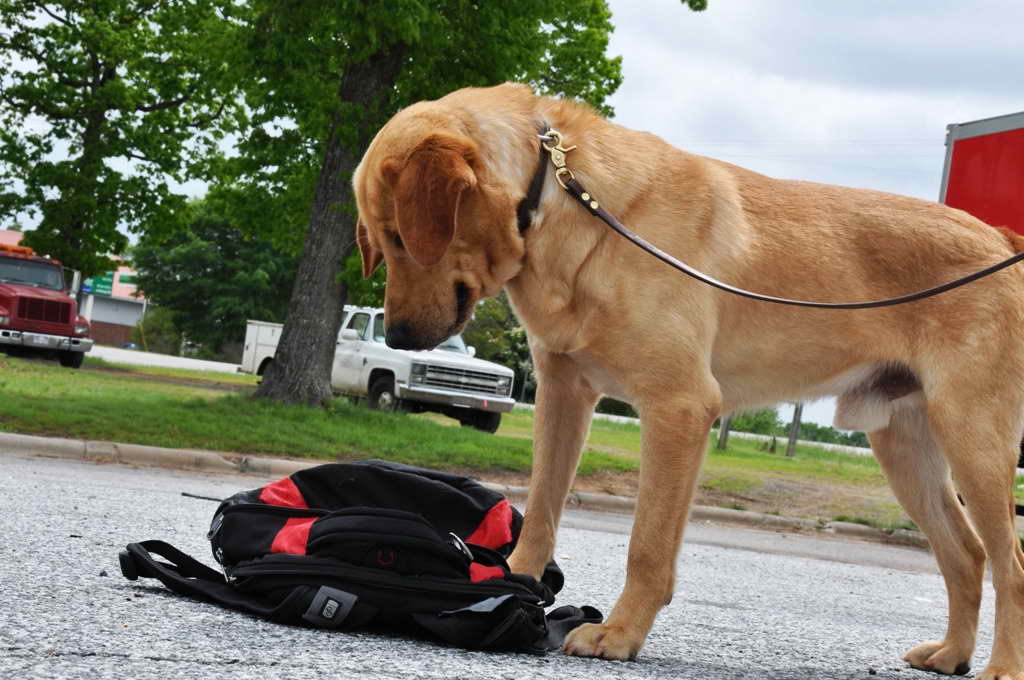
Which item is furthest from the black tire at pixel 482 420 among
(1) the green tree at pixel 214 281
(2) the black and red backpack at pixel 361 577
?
(1) the green tree at pixel 214 281

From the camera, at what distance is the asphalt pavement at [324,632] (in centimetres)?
287

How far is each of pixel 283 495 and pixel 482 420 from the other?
17.2 metres

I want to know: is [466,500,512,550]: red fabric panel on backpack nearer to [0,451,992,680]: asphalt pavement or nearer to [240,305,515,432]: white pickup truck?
[0,451,992,680]: asphalt pavement

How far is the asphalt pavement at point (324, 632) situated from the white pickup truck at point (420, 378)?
1107 centimetres

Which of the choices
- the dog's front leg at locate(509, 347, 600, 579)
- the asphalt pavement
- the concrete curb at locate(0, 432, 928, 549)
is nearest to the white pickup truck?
the concrete curb at locate(0, 432, 928, 549)

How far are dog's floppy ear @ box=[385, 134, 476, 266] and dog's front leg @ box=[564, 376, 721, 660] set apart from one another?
0.88 meters

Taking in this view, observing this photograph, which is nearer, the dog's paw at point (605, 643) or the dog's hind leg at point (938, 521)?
the dog's paw at point (605, 643)

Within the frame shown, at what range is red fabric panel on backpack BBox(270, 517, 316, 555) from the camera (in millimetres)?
3580

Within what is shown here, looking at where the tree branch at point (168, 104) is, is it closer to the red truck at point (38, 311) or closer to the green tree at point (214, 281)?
the red truck at point (38, 311)

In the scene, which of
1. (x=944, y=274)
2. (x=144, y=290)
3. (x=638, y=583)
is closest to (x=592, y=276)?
(x=638, y=583)

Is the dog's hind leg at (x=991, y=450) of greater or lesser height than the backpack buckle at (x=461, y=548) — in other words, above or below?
above

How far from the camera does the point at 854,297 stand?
13.1 feet

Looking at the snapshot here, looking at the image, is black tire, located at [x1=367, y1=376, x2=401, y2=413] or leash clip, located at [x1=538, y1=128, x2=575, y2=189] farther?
black tire, located at [x1=367, y1=376, x2=401, y2=413]

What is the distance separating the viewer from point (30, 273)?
1010 inches
